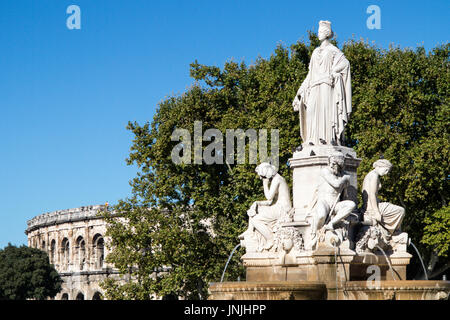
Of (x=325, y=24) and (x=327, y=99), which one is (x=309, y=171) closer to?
(x=327, y=99)

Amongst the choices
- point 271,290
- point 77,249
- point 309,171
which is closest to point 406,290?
point 271,290

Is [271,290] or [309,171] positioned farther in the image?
[309,171]

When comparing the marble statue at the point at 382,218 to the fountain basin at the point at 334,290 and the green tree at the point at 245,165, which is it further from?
the green tree at the point at 245,165

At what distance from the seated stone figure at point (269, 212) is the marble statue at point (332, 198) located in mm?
1062

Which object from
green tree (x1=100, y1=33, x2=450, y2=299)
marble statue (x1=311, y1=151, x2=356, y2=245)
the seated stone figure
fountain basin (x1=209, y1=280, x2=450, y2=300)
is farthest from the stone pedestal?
green tree (x1=100, y1=33, x2=450, y2=299)

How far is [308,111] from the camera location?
20.1 metres

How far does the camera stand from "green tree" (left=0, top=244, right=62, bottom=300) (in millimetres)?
80688

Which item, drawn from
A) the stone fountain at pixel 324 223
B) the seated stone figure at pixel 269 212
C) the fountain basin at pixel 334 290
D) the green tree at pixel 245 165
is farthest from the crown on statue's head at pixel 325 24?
the green tree at pixel 245 165

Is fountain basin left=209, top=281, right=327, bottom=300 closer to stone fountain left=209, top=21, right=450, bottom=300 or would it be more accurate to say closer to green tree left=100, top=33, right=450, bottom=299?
stone fountain left=209, top=21, right=450, bottom=300

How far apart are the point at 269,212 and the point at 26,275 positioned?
6644 cm

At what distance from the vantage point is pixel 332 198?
18.5m

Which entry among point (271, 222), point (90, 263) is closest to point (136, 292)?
point (271, 222)
